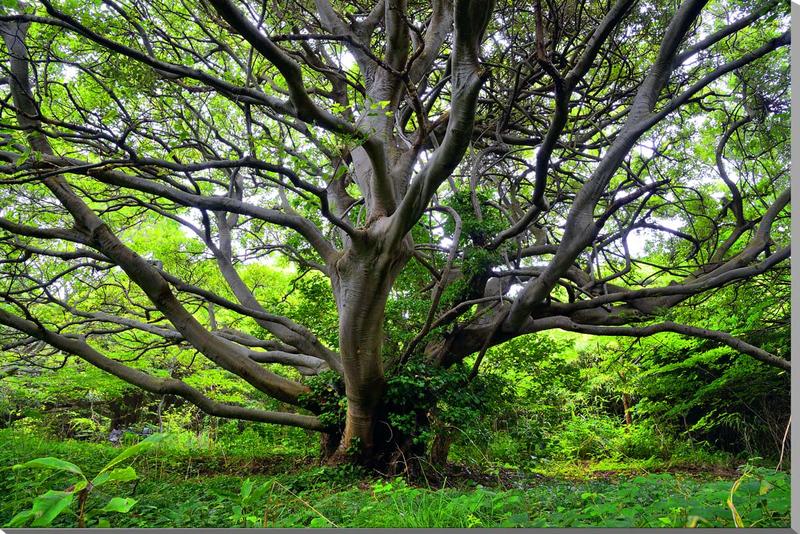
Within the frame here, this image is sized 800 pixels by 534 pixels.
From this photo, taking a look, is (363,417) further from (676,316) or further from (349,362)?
(676,316)

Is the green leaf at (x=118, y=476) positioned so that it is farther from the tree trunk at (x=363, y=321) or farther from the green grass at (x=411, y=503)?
the tree trunk at (x=363, y=321)

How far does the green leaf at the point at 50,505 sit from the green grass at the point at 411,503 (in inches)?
15.8

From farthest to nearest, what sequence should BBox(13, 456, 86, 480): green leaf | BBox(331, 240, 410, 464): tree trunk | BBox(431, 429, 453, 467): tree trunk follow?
BBox(431, 429, 453, 467): tree trunk
BBox(331, 240, 410, 464): tree trunk
BBox(13, 456, 86, 480): green leaf

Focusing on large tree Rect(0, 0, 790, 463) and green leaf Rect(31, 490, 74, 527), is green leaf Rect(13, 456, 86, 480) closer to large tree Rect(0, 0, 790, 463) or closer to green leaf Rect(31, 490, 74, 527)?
green leaf Rect(31, 490, 74, 527)

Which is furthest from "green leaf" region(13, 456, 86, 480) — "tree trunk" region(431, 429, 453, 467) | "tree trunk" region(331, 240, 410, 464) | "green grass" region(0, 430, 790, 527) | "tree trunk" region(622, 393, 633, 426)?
"tree trunk" region(622, 393, 633, 426)

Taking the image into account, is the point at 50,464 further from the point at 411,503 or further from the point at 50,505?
the point at 411,503

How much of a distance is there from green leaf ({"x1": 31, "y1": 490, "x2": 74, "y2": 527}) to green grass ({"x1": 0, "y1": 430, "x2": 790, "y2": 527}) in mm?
402

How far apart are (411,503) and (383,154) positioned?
1.77 m

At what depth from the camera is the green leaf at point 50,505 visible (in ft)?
2.60

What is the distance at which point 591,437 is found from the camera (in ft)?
20.6

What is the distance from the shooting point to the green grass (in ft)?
4.63

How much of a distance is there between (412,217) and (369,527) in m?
1.59

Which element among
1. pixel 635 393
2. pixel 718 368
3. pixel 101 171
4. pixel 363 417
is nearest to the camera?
pixel 101 171

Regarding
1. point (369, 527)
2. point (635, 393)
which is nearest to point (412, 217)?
point (369, 527)
